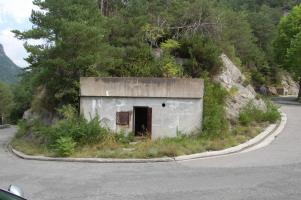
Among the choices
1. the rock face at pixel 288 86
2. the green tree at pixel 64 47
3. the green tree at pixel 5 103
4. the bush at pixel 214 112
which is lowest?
the green tree at pixel 5 103

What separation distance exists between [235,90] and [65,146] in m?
9.96

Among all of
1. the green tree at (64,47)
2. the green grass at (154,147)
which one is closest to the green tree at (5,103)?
the green tree at (64,47)

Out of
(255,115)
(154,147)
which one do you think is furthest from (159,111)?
(255,115)

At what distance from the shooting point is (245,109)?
23.5m

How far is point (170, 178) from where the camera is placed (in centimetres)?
1322

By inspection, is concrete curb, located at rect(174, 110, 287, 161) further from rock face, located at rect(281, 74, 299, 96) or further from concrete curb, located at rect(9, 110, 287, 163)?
rock face, located at rect(281, 74, 299, 96)

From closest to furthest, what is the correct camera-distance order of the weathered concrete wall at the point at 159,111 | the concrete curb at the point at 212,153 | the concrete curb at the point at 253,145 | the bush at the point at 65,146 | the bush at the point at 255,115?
the concrete curb at the point at 212,153 → the concrete curb at the point at 253,145 → the bush at the point at 65,146 → the weathered concrete wall at the point at 159,111 → the bush at the point at 255,115

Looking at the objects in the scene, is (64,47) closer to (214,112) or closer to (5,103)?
(214,112)

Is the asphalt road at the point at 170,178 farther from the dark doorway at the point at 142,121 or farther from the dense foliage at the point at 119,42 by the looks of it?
the dense foliage at the point at 119,42

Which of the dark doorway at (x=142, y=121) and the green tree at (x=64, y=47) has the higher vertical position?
the green tree at (x=64, y=47)

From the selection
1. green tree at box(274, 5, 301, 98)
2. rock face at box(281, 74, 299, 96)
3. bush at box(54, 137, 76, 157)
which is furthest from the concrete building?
rock face at box(281, 74, 299, 96)

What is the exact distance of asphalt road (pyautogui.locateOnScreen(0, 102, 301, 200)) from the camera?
11.2 metres

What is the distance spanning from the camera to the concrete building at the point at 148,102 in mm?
20031

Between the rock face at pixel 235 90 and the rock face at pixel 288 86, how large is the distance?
43.6m
